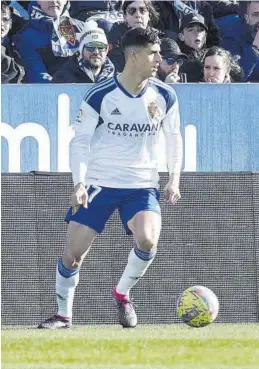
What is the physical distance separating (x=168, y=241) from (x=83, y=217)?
1943 millimetres

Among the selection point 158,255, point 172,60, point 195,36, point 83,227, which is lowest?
point 158,255

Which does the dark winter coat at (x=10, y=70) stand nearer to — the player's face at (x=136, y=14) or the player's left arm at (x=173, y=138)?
the player's face at (x=136, y=14)

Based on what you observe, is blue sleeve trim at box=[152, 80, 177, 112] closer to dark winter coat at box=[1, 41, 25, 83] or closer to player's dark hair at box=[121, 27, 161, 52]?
player's dark hair at box=[121, 27, 161, 52]

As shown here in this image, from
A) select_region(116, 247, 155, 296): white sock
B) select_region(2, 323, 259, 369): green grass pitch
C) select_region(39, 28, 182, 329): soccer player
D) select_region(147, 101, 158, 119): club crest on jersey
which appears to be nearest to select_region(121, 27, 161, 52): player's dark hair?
select_region(39, 28, 182, 329): soccer player

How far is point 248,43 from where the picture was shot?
1466 centimetres

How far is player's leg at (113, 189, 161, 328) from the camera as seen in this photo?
9750 mm

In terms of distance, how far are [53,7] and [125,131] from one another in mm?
4569

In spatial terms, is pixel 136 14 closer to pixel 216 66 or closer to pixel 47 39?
pixel 47 39

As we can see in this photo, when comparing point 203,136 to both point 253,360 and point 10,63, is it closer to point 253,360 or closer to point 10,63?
point 10,63

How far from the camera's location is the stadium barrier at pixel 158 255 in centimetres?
1160

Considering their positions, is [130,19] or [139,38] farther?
[130,19]

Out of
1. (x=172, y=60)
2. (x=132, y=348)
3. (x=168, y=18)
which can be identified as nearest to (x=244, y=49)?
(x=168, y=18)

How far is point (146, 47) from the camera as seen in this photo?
389 inches

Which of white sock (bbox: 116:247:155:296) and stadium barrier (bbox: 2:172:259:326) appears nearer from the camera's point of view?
white sock (bbox: 116:247:155:296)
